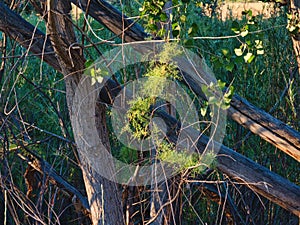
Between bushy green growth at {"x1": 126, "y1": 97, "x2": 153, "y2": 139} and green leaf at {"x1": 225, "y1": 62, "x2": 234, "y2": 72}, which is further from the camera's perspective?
bushy green growth at {"x1": 126, "y1": 97, "x2": 153, "y2": 139}

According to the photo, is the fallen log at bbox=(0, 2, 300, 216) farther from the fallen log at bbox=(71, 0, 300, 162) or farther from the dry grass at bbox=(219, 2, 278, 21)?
the dry grass at bbox=(219, 2, 278, 21)

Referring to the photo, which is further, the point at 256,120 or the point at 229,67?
the point at 256,120

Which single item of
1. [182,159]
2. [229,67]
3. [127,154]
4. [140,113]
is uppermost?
[229,67]

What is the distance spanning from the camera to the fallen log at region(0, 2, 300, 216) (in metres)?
1.99

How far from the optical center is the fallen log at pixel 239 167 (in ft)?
6.53

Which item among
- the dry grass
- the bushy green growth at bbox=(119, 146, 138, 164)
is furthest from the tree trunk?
the dry grass

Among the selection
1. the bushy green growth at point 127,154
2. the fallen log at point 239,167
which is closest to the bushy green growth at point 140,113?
the fallen log at point 239,167

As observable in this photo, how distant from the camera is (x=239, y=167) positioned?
222cm

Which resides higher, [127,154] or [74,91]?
[74,91]

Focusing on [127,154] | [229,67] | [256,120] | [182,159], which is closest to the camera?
[229,67]

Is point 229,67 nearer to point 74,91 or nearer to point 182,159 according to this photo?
point 182,159

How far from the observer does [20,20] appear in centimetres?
200

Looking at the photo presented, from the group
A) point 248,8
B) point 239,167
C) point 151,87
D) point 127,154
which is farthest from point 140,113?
point 248,8

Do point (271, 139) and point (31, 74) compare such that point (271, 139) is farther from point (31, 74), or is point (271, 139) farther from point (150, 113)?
point (31, 74)
